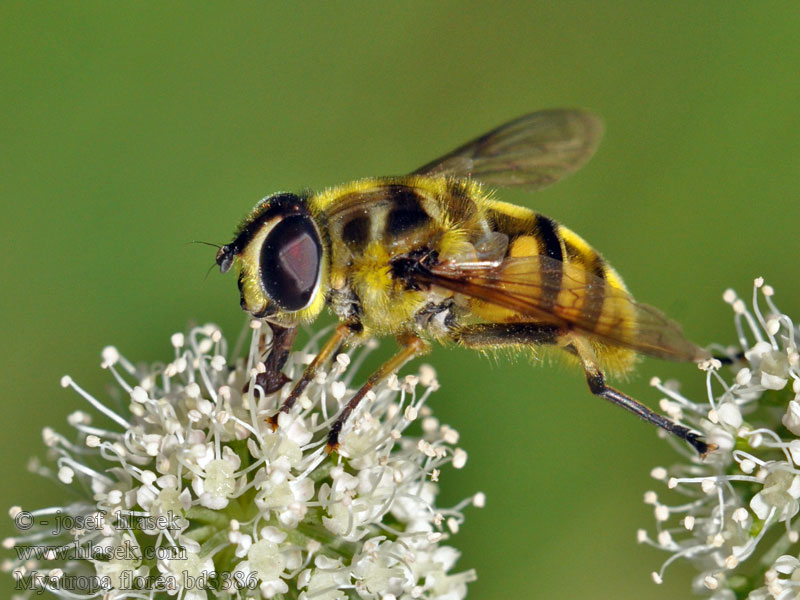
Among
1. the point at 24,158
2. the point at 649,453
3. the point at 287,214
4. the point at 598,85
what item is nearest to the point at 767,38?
the point at 598,85

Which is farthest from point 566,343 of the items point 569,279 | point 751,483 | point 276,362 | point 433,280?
point 276,362

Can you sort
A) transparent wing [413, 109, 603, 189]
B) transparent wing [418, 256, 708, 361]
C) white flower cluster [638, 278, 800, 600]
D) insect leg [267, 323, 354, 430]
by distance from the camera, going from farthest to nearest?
transparent wing [413, 109, 603, 189] < insect leg [267, 323, 354, 430] < white flower cluster [638, 278, 800, 600] < transparent wing [418, 256, 708, 361]

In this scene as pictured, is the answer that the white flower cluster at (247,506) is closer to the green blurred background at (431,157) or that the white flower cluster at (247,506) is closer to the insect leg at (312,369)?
the insect leg at (312,369)

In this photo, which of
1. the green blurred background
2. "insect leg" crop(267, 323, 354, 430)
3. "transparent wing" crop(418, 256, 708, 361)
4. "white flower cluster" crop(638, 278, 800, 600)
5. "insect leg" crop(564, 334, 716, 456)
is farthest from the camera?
the green blurred background

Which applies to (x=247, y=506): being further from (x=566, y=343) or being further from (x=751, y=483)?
(x=751, y=483)

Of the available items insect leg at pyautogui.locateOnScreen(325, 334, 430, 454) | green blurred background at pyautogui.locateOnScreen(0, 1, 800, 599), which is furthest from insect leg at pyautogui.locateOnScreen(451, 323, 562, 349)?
green blurred background at pyautogui.locateOnScreen(0, 1, 800, 599)

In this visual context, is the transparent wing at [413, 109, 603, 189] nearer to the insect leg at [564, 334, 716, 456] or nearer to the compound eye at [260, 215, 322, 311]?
the insect leg at [564, 334, 716, 456]
